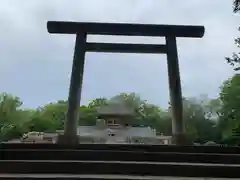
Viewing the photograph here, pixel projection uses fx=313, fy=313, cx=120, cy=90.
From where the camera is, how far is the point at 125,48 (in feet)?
25.6

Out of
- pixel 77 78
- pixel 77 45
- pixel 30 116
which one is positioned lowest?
pixel 77 78

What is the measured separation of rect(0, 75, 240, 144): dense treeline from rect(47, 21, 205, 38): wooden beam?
1127cm

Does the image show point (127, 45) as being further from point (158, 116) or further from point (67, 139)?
point (158, 116)

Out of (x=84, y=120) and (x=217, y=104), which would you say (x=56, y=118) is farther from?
(x=217, y=104)

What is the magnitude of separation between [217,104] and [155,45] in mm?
19519

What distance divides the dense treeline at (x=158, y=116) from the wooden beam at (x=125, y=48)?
11266mm

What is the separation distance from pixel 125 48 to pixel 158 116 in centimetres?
1927

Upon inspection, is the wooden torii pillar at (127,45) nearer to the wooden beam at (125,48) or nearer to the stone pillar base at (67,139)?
the wooden beam at (125,48)

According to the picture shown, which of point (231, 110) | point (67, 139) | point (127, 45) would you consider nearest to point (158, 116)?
point (231, 110)

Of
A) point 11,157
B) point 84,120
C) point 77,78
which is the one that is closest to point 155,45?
point 77,78

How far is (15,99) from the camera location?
92.5 feet

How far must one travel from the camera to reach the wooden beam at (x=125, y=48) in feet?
25.6

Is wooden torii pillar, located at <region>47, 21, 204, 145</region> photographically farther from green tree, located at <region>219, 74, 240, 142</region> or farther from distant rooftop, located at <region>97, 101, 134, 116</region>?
green tree, located at <region>219, 74, 240, 142</region>

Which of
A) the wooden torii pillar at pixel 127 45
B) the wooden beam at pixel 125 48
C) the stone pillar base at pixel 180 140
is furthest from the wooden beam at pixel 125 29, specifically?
the stone pillar base at pixel 180 140
